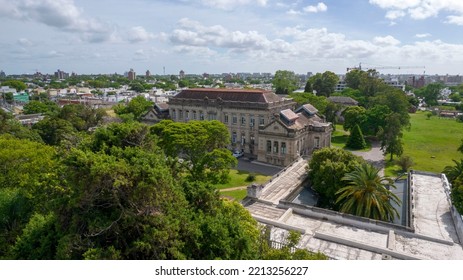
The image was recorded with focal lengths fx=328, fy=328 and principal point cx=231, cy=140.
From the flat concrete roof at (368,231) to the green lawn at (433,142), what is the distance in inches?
692

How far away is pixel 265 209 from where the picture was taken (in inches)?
1149

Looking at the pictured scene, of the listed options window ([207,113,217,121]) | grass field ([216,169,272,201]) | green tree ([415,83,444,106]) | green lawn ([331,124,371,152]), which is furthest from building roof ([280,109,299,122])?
green tree ([415,83,444,106])

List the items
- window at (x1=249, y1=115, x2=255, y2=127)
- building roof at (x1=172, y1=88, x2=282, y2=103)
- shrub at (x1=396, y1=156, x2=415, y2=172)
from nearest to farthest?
shrub at (x1=396, y1=156, x2=415, y2=172), building roof at (x1=172, y1=88, x2=282, y2=103), window at (x1=249, y1=115, x2=255, y2=127)

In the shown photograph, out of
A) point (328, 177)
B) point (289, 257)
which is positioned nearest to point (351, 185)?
point (328, 177)

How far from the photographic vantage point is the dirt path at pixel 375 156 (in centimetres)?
Result: 4733

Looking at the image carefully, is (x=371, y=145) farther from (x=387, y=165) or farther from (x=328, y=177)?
(x=328, y=177)

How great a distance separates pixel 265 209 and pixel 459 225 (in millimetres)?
14964

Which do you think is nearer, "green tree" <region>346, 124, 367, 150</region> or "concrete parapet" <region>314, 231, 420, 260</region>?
"concrete parapet" <region>314, 231, 420, 260</region>

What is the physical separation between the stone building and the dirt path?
681cm

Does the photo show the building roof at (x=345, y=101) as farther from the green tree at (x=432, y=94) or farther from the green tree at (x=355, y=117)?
the green tree at (x=432, y=94)

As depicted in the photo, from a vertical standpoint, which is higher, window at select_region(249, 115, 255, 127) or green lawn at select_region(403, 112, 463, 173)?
window at select_region(249, 115, 255, 127)

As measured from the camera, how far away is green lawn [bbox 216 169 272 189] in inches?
1490

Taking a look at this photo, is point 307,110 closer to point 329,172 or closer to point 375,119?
point 375,119

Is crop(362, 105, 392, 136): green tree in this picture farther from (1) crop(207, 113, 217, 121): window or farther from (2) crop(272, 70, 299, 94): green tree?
(2) crop(272, 70, 299, 94): green tree
